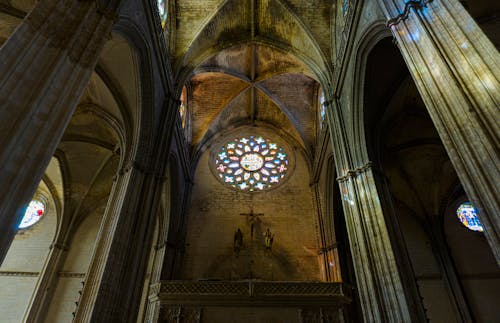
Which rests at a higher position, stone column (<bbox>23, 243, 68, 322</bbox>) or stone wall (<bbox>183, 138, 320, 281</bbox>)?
stone wall (<bbox>183, 138, 320, 281</bbox>)

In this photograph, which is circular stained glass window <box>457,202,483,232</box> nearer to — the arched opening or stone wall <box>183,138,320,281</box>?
the arched opening

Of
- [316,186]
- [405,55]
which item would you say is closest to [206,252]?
[316,186]

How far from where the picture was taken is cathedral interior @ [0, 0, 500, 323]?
411cm

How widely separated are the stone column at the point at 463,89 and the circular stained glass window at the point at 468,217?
1085 centimetres

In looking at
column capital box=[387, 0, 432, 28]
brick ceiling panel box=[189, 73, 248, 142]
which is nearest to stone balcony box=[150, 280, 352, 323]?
column capital box=[387, 0, 432, 28]

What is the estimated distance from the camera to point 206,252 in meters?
13.0

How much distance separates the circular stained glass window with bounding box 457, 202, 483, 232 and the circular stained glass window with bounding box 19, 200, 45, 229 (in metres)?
18.0

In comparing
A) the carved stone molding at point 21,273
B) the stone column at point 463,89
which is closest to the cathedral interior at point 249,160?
the stone column at point 463,89

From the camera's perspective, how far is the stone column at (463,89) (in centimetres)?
365

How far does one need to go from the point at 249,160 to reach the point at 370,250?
9482mm

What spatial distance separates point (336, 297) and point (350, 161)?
12.8 feet

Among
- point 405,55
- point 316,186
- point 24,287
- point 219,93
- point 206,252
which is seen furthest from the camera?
point 219,93

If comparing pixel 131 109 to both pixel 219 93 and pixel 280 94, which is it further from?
pixel 280 94

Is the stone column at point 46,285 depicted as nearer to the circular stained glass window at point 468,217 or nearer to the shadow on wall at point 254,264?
the shadow on wall at point 254,264
